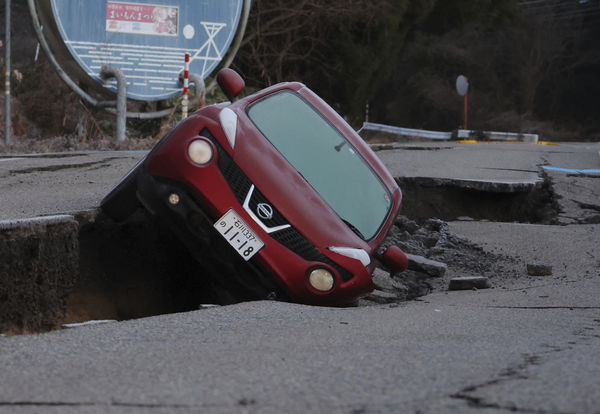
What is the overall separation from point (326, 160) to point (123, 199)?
149 centimetres

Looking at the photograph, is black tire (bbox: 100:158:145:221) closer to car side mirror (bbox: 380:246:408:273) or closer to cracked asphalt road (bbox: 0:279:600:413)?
cracked asphalt road (bbox: 0:279:600:413)

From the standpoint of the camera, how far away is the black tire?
6.03m

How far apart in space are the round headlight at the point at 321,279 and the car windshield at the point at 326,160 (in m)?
0.48

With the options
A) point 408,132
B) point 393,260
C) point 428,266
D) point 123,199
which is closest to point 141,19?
point 123,199

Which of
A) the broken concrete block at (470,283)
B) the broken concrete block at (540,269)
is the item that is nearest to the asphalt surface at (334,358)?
the broken concrete block at (470,283)

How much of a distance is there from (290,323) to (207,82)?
44.1 ft

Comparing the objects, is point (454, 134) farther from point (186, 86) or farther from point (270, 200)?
point (270, 200)

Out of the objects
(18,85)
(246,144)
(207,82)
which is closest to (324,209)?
(246,144)

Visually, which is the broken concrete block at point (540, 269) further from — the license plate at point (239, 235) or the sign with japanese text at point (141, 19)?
the sign with japanese text at point (141, 19)

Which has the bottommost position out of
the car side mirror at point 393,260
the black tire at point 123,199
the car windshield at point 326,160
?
the car side mirror at point 393,260

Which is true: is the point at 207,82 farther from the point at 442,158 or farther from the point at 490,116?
the point at 490,116

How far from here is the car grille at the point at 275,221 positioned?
5.30 m

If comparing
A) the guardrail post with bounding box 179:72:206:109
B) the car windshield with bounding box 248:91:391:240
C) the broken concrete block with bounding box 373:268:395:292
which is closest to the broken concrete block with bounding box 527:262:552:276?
the broken concrete block with bounding box 373:268:395:292

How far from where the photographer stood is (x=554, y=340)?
4027mm
